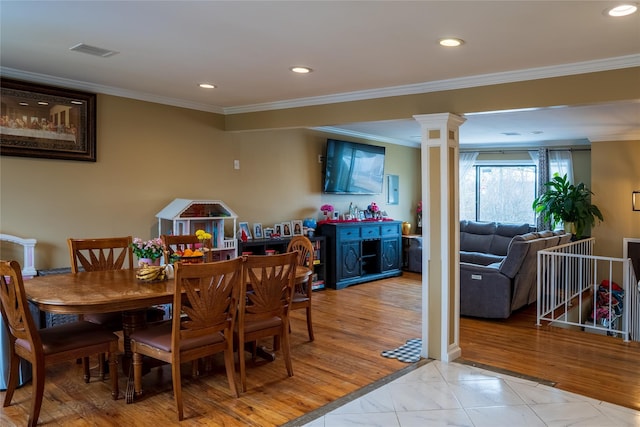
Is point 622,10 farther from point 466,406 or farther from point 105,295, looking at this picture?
point 105,295

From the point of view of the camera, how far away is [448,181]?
3873 mm

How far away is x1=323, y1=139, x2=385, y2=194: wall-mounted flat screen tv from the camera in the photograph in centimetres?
736

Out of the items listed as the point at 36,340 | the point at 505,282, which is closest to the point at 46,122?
the point at 36,340

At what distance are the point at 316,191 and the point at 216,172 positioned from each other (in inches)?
77.1

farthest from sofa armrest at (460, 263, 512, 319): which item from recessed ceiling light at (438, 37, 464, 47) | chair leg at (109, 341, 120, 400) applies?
chair leg at (109, 341, 120, 400)

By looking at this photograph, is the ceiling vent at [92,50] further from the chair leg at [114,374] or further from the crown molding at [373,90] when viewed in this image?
the chair leg at [114,374]

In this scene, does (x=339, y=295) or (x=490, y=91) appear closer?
(x=490, y=91)

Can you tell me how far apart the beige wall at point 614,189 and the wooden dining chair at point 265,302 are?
6124 millimetres

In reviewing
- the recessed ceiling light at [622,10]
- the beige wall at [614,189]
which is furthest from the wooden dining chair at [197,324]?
the beige wall at [614,189]

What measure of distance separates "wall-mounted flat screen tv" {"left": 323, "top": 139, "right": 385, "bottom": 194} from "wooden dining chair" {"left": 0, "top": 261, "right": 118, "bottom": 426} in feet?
15.3

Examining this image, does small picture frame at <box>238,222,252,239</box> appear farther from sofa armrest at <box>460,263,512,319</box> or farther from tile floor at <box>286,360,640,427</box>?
tile floor at <box>286,360,640,427</box>

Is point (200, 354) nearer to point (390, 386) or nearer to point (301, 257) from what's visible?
point (390, 386)

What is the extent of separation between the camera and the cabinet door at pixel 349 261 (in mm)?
7070

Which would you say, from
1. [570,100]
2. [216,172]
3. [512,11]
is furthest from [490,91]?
[216,172]
